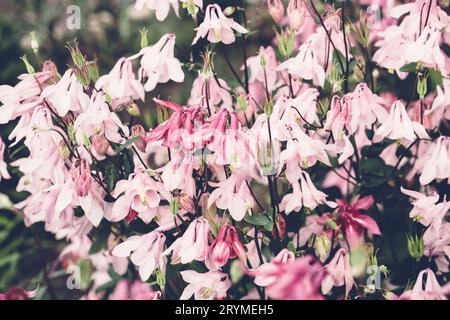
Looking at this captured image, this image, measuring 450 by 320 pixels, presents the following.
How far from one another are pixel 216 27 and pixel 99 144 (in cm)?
25

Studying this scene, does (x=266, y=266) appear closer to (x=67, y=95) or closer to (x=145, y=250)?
(x=145, y=250)

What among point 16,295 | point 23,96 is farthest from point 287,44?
point 16,295

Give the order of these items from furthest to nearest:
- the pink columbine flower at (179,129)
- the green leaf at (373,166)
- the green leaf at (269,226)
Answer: the green leaf at (373,166) < the green leaf at (269,226) < the pink columbine flower at (179,129)

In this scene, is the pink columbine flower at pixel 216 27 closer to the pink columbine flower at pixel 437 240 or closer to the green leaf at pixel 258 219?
the green leaf at pixel 258 219

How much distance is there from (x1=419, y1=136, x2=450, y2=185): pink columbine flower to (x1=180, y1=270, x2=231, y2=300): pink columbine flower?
343 mm

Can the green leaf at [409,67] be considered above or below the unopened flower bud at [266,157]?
above

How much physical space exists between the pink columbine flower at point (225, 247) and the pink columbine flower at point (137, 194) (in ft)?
0.35

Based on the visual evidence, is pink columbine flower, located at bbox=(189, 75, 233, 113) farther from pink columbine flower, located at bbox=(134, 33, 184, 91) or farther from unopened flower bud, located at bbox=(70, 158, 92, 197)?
unopened flower bud, located at bbox=(70, 158, 92, 197)

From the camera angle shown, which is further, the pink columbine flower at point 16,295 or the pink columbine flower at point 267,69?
the pink columbine flower at point 267,69

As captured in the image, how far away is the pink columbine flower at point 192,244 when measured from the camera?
966 millimetres

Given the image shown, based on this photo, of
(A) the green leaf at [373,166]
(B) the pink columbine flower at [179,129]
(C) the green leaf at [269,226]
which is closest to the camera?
(B) the pink columbine flower at [179,129]

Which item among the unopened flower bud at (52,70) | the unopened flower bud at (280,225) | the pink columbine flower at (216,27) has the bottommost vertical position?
the unopened flower bud at (280,225)

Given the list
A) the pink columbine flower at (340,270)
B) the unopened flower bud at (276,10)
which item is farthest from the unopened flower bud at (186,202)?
the unopened flower bud at (276,10)
